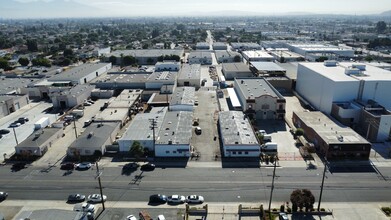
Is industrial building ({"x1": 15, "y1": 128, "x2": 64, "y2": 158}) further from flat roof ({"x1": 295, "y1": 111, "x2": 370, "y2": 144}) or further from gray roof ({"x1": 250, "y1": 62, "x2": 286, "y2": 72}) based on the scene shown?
gray roof ({"x1": 250, "y1": 62, "x2": 286, "y2": 72})

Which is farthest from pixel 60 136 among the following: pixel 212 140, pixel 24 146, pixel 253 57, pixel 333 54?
pixel 333 54

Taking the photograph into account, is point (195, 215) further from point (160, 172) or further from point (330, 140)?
point (330, 140)

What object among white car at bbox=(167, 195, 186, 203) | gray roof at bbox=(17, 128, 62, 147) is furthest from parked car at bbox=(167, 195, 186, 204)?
gray roof at bbox=(17, 128, 62, 147)

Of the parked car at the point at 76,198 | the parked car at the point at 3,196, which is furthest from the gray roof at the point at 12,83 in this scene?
the parked car at the point at 76,198

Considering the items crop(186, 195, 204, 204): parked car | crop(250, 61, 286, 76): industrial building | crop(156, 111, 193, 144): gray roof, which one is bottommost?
crop(186, 195, 204, 204): parked car

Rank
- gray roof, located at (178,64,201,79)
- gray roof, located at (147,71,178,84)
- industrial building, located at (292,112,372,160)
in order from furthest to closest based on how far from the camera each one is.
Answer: gray roof, located at (178,64,201,79)
gray roof, located at (147,71,178,84)
industrial building, located at (292,112,372,160)

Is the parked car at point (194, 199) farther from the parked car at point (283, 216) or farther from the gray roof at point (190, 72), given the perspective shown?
the gray roof at point (190, 72)
